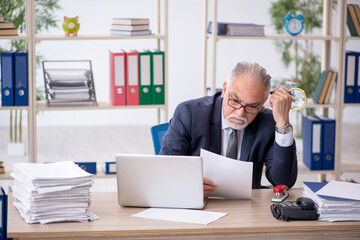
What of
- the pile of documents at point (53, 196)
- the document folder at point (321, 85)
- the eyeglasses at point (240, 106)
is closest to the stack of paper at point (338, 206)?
the eyeglasses at point (240, 106)

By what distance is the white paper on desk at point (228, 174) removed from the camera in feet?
7.58

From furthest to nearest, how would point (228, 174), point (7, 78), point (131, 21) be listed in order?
point (131, 21), point (7, 78), point (228, 174)

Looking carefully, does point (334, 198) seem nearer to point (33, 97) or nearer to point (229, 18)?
point (33, 97)

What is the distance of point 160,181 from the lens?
7.35 ft

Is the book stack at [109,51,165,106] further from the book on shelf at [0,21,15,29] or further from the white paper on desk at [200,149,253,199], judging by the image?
the white paper on desk at [200,149,253,199]

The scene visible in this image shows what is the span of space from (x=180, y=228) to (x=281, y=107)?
0.82 meters

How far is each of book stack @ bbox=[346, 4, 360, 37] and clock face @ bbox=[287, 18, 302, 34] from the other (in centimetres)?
38

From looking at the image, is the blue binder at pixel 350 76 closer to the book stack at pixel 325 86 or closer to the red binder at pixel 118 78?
the book stack at pixel 325 86

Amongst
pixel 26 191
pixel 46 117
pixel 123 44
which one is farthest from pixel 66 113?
pixel 26 191

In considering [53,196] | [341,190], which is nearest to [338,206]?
[341,190]

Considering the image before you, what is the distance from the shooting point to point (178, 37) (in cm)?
761

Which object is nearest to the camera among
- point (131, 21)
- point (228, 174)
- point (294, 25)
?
point (228, 174)

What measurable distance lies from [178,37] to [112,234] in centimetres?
580

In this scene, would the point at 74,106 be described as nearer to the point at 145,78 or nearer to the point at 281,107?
the point at 145,78
